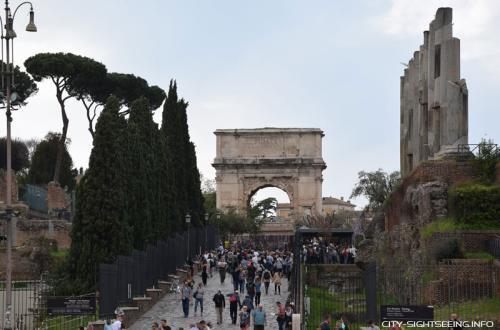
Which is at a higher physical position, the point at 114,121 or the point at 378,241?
the point at 114,121

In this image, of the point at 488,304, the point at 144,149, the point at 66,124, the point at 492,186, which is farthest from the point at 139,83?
the point at 488,304

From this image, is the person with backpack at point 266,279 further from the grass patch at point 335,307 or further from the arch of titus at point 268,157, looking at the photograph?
the arch of titus at point 268,157

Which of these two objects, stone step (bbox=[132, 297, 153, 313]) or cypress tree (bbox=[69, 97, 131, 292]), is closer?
stone step (bbox=[132, 297, 153, 313])

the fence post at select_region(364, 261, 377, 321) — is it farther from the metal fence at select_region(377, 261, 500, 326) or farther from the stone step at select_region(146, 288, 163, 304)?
the stone step at select_region(146, 288, 163, 304)

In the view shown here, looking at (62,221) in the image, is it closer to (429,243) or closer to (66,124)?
(66,124)

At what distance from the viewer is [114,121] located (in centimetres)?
3688

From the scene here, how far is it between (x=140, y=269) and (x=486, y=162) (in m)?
10.9

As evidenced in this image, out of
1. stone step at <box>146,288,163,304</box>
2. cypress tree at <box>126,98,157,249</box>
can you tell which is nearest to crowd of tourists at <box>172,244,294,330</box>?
stone step at <box>146,288,163,304</box>

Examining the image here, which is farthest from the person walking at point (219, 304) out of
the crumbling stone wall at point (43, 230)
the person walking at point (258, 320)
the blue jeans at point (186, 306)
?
the crumbling stone wall at point (43, 230)

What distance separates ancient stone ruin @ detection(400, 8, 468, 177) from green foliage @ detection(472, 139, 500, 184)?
1323mm

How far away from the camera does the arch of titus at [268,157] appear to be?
A: 92.6m

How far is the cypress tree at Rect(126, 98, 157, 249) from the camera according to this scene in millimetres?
40094

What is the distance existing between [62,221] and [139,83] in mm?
20453

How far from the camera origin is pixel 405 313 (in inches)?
933
